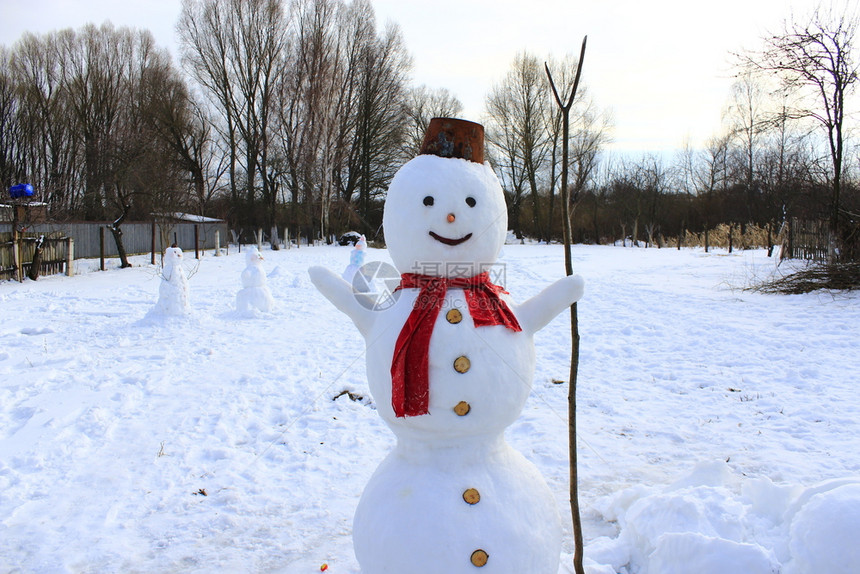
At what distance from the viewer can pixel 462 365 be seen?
1993 millimetres

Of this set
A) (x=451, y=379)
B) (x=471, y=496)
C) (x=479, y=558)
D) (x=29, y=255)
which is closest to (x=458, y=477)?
(x=471, y=496)

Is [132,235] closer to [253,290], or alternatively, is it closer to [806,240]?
[253,290]

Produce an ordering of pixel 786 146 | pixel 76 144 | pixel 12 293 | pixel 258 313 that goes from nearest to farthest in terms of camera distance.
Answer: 1. pixel 258 313
2. pixel 12 293
3. pixel 786 146
4. pixel 76 144

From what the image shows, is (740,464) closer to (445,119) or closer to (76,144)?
(445,119)

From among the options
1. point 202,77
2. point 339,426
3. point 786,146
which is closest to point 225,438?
point 339,426

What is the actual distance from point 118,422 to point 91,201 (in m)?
27.7

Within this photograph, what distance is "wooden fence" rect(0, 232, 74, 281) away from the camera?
46.3ft

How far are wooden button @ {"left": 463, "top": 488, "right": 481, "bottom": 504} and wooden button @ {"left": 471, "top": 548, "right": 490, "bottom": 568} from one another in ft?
0.56

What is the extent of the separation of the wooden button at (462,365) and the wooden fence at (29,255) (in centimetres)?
1651

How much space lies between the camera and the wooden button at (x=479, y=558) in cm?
195

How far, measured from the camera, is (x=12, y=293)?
11906 millimetres

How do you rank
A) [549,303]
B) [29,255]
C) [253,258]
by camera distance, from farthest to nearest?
[29,255] → [253,258] → [549,303]

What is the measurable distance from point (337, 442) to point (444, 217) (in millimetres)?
2783

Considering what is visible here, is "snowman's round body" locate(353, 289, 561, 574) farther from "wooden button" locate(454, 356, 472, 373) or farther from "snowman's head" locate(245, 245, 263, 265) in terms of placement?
"snowman's head" locate(245, 245, 263, 265)
